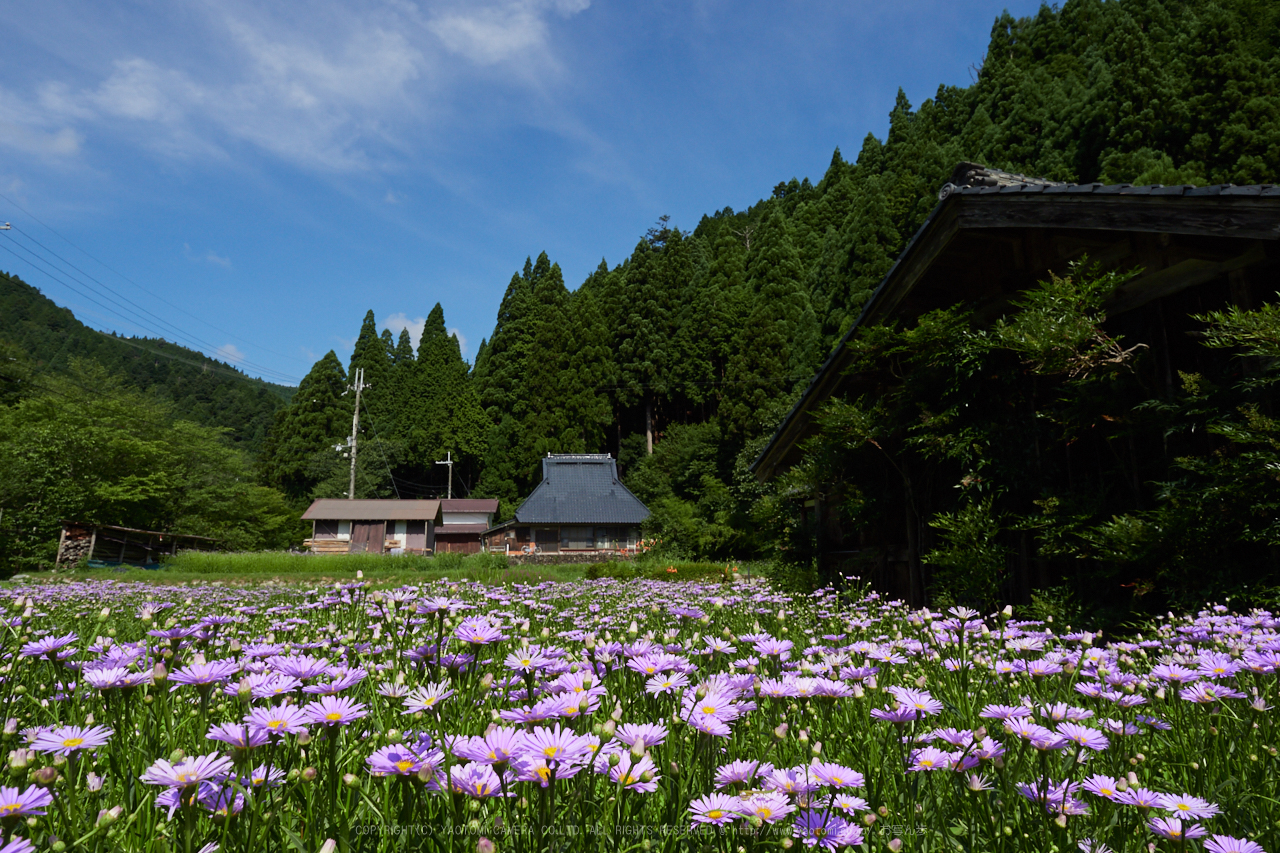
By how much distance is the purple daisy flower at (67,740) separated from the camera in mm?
1152

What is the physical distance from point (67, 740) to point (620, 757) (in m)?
1.02

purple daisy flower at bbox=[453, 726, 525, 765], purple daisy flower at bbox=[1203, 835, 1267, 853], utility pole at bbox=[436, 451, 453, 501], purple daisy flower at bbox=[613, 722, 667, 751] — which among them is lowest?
purple daisy flower at bbox=[1203, 835, 1267, 853]

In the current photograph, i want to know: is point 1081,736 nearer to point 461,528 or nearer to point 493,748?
point 493,748

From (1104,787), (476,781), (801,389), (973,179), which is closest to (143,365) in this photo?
(801,389)

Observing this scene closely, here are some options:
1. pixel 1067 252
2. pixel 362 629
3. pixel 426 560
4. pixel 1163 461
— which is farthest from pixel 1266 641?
pixel 426 560

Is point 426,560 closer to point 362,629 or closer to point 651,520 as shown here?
point 651,520

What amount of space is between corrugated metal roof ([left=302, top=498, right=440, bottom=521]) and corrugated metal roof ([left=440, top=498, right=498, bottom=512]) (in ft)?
8.75

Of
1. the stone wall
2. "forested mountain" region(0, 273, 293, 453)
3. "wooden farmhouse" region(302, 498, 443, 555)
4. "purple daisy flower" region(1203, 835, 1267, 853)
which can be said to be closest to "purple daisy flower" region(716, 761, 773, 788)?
"purple daisy flower" region(1203, 835, 1267, 853)

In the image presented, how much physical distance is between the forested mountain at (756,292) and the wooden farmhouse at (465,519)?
139 cm

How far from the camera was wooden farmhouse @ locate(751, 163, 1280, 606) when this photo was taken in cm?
420

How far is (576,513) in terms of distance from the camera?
Answer: 34.9 metres

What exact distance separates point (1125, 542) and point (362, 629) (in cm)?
453

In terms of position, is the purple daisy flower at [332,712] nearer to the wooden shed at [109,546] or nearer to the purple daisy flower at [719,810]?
the purple daisy flower at [719,810]

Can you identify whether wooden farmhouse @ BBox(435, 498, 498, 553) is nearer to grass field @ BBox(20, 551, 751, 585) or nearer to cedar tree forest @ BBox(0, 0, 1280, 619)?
cedar tree forest @ BBox(0, 0, 1280, 619)
